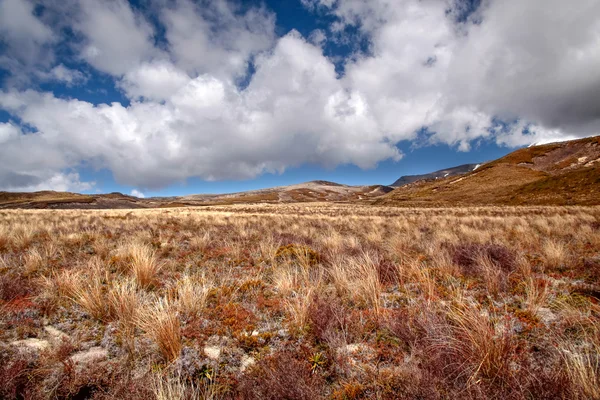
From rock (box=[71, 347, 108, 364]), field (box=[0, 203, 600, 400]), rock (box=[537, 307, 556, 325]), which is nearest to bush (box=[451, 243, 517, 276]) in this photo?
field (box=[0, 203, 600, 400])

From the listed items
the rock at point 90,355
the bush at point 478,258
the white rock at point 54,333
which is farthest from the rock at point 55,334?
the bush at point 478,258

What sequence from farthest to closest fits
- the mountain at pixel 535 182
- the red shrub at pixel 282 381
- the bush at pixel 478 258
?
1. the mountain at pixel 535 182
2. the bush at pixel 478 258
3. the red shrub at pixel 282 381

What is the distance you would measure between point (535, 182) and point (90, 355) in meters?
66.0

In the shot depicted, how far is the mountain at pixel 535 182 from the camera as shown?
37594mm

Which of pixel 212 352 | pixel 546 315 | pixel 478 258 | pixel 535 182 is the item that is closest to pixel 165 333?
pixel 212 352

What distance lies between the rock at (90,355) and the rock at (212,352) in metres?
1.21

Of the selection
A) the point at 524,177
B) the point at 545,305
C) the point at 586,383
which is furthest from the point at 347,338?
the point at 524,177

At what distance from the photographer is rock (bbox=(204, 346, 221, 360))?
312 cm

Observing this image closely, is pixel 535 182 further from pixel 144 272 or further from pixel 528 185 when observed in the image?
pixel 144 272

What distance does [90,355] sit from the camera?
315 cm

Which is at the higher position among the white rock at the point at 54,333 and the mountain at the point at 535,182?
the mountain at the point at 535,182

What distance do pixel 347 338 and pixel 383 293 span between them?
1864mm

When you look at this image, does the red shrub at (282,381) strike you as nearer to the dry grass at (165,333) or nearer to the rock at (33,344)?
the dry grass at (165,333)

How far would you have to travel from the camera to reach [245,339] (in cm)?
341
